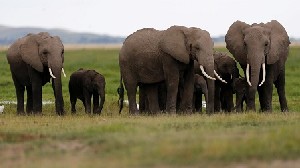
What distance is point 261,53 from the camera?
23312mm

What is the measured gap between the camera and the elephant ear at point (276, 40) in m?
23.7

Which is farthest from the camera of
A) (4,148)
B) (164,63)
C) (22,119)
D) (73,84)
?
(73,84)

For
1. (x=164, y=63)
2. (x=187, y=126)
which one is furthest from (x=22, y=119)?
(x=187, y=126)

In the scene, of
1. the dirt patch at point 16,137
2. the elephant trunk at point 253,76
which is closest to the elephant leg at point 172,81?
the elephant trunk at point 253,76

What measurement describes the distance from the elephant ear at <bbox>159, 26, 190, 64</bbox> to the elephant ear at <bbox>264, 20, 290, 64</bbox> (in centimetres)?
237

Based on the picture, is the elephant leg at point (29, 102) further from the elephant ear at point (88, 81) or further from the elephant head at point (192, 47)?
the elephant head at point (192, 47)

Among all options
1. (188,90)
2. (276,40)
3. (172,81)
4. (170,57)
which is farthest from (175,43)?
(276,40)

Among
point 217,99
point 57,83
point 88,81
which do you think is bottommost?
point 217,99

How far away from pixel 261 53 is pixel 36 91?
6.89m

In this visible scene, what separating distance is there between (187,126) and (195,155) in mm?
4686

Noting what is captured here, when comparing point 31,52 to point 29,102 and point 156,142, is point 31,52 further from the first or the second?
point 156,142

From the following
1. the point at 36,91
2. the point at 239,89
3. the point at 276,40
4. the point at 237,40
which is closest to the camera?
the point at 276,40

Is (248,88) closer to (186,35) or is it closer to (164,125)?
(186,35)

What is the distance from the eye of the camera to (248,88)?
24391 mm
